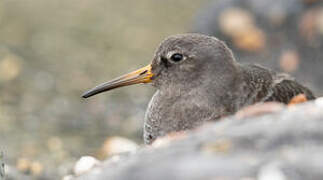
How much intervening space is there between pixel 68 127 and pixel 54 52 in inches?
87.9

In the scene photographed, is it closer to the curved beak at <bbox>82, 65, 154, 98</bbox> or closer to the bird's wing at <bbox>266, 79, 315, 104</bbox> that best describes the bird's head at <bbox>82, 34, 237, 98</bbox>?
the curved beak at <bbox>82, 65, 154, 98</bbox>

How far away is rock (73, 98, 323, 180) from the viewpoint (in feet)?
11.0

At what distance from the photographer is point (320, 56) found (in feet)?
32.0

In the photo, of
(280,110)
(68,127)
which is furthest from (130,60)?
(280,110)

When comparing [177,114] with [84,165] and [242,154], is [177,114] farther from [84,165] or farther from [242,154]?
[242,154]

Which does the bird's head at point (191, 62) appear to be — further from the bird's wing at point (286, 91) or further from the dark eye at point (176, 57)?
the bird's wing at point (286, 91)

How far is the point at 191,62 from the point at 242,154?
8.40 feet

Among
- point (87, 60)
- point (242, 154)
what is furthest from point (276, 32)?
point (242, 154)

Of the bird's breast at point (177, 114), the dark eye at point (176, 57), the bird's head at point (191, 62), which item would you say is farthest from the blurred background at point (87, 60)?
the dark eye at point (176, 57)

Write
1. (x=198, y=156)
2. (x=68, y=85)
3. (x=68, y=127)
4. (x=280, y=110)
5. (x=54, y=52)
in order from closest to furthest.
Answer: (x=198, y=156) → (x=280, y=110) → (x=68, y=127) → (x=68, y=85) → (x=54, y=52)

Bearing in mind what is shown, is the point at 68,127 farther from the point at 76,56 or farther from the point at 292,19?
the point at 292,19

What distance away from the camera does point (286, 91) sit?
5.96m

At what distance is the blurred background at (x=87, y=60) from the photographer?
29.9 feet

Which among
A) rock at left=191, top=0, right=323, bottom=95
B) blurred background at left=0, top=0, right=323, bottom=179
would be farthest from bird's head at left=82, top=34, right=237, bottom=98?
rock at left=191, top=0, right=323, bottom=95
